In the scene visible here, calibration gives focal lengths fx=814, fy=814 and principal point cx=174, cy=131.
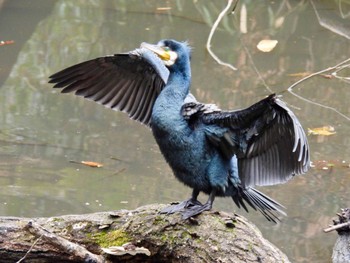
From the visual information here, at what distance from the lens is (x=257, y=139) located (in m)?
3.29

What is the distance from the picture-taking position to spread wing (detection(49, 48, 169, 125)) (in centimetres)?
386

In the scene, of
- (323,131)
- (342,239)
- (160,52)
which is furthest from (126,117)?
(160,52)

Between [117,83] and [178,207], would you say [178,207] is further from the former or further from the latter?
[117,83]

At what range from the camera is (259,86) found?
651 centimetres

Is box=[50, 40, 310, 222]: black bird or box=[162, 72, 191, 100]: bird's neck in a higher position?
box=[162, 72, 191, 100]: bird's neck

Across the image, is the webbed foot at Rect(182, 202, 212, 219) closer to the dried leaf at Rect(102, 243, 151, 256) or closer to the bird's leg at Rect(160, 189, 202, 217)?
the bird's leg at Rect(160, 189, 202, 217)

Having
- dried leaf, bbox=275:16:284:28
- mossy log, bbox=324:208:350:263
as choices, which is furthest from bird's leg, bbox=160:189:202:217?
dried leaf, bbox=275:16:284:28

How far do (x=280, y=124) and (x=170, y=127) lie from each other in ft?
1.46

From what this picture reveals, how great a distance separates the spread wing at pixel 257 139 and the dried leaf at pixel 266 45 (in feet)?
13.3

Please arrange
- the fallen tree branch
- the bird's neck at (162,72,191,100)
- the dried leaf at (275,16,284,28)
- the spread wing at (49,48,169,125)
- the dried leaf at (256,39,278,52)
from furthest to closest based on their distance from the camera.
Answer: the dried leaf at (275,16,284,28) → the dried leaf at (256,39,278,52) → the spread wing at (49,48,169,125) → the bird's neck at (162,72,191,100) → the fallen tree branch

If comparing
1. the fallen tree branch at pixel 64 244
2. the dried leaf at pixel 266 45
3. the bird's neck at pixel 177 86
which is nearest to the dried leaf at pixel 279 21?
the dried leaf at pixel 266 45

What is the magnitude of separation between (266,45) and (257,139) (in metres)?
4.18

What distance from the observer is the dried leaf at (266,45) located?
7.31 meters

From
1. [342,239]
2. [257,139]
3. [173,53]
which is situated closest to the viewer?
[257,139]
